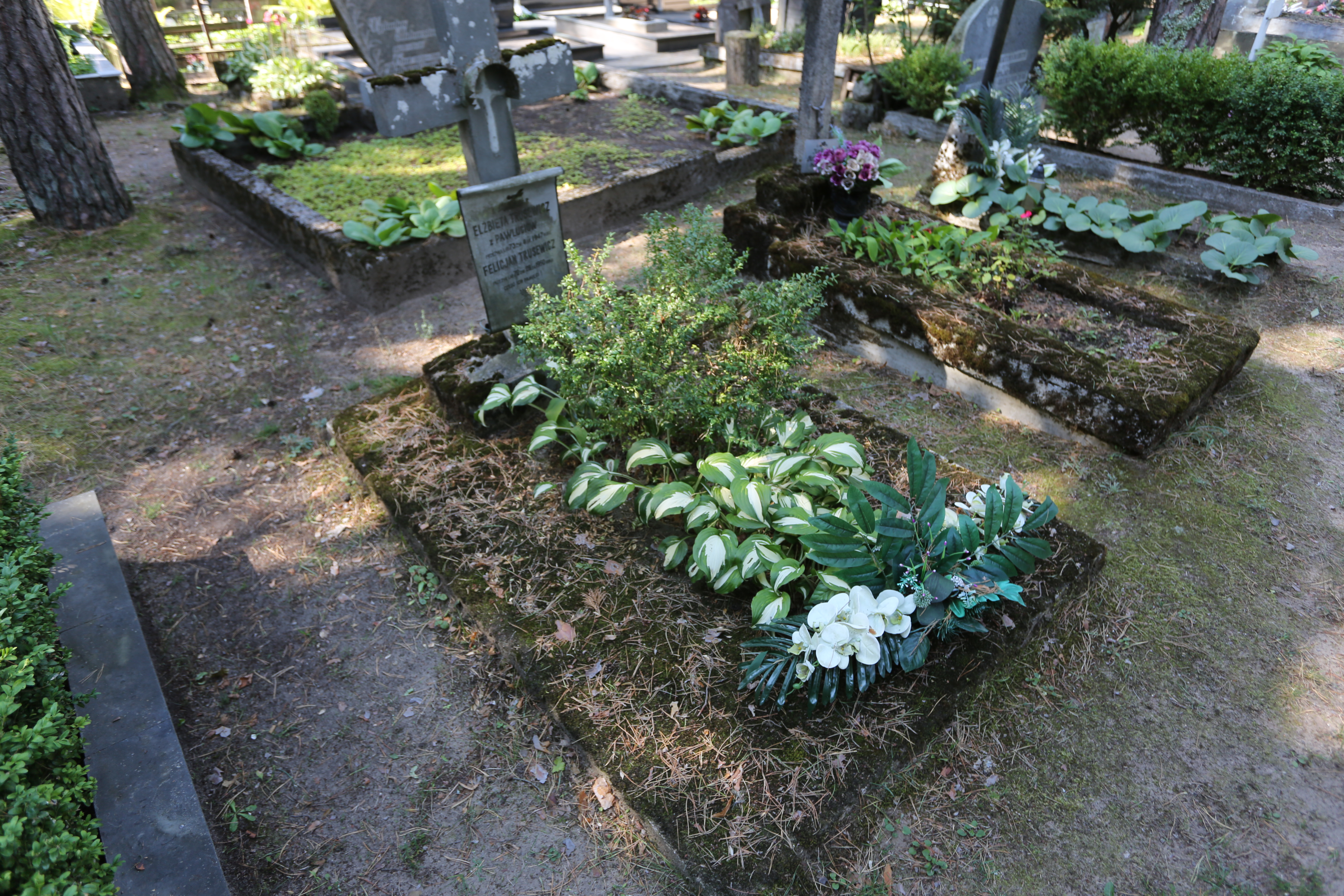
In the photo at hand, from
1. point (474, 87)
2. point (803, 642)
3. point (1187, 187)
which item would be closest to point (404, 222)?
point (474, 87)

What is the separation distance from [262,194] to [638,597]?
→ 17.8ft

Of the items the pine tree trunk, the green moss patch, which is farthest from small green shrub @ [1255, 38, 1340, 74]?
the pine tree trunk

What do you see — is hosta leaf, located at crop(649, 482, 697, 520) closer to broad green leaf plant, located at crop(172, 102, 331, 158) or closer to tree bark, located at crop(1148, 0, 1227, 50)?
broad green leaf plant, located at crop(172, 102, 331, 158)

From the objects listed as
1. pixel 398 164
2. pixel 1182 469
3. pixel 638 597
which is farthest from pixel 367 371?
pixel 1182 469

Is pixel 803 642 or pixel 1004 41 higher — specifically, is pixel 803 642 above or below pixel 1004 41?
below

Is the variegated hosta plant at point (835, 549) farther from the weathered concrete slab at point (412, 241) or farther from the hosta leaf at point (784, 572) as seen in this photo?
the weathered concrete slab at point (412, 241)

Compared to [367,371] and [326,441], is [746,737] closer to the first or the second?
[326,441]

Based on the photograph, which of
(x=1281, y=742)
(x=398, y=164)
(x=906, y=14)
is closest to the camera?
(x=1281, y=742)

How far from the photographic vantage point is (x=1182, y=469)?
3.82 m

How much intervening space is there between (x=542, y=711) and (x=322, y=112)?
25.2ft

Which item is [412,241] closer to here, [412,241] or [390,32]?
[412,241]

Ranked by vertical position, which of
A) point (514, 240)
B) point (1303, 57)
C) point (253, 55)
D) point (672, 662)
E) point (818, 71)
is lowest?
point (672, 662)

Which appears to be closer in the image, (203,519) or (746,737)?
(746,737)

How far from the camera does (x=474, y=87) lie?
13.8ft
